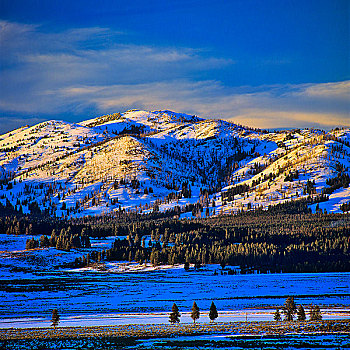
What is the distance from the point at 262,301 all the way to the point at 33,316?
59.5 m

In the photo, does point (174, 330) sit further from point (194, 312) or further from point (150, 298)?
point (150, 298)

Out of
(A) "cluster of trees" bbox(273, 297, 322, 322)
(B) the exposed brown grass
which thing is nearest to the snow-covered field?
(A) "cluster of trees" bbox(273, 297, 322, 322)

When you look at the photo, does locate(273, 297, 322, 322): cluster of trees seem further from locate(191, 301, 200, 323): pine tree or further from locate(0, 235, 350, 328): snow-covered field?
locate(191, 301, 200, 323): pine tree

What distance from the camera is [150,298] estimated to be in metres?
149

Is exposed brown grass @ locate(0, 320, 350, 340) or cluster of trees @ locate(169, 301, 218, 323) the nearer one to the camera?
exposed brown grass @ locate(0, 320, 350, 340)

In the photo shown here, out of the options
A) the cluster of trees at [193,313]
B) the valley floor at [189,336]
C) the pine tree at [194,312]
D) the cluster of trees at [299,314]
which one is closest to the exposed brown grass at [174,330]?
the valley floor at [189,336]

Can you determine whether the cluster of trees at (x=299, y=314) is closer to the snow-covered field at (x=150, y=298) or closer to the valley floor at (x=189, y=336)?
the snow-covered field at (x=150, y=298)

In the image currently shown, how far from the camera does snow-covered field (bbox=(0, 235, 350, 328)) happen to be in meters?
114

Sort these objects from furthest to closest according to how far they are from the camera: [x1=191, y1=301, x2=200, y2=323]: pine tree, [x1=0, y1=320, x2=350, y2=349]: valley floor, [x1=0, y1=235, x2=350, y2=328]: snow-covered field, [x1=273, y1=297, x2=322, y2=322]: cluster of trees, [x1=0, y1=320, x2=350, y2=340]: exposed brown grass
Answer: [x1=0, y1=235, x2=350, y2=328]: snow-covered field, [x1=191, y1=301, x2=200, y2=323]: pine tree, [x1=273, y1=297, x2=322, y2=322]: cluster of trees, [x1=0, y1=320, x2=350, y2=340]: exposed brown grass, [x1=0, y1=320, x2=350, y2=349]: valley floor

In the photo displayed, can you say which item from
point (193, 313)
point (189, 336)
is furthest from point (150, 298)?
point (189, 336)

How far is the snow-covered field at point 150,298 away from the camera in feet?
373

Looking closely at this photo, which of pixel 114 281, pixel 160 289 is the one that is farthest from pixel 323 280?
pixel 114 281

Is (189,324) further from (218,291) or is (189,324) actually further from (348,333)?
(218,291)

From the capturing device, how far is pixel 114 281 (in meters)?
195
